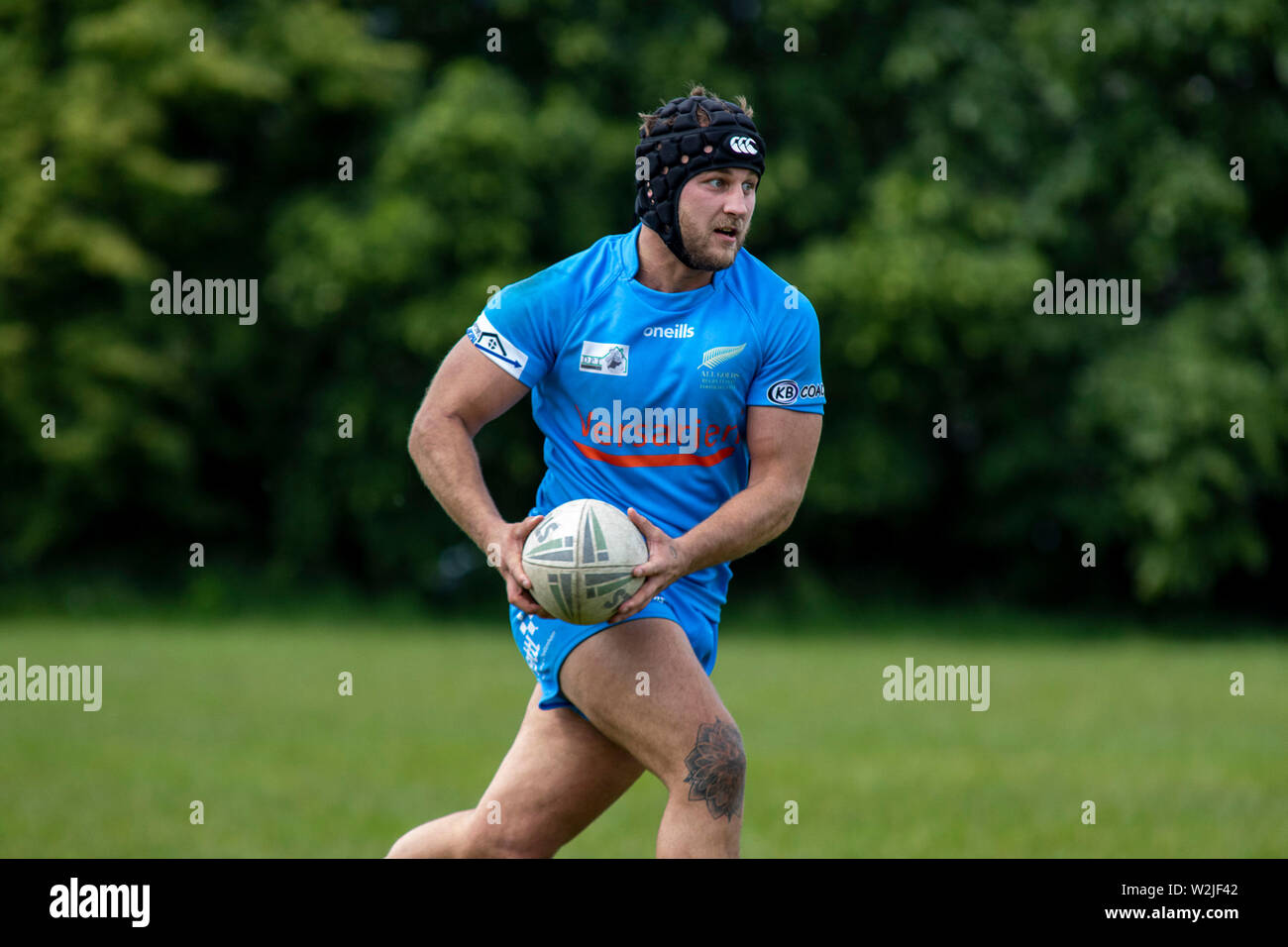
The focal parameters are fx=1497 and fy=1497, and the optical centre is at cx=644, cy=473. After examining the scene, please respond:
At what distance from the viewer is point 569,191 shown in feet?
87.9

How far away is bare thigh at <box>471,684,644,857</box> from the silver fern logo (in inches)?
49.7

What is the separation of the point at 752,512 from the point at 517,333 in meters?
0.97

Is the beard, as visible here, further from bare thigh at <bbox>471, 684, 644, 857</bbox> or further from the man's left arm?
bare thigh at <bbox>471, 684, 644, 857</bbox>

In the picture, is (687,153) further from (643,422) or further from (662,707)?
(662,707)

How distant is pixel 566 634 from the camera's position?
4957 millimetres

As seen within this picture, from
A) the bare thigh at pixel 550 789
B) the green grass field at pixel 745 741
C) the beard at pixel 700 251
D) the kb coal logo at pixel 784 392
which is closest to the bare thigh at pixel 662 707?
the bare thigh at pixel 550 789

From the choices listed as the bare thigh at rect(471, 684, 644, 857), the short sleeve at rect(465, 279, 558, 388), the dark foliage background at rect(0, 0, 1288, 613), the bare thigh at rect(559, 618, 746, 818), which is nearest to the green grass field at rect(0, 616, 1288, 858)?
the bare thigh at rect(471, 684, 644, 857)

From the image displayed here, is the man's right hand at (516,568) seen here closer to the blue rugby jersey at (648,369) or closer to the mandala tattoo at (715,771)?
the blue rugby jersey at (648,369)

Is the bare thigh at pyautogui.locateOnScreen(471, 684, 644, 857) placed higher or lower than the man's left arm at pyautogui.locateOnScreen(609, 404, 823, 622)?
lower

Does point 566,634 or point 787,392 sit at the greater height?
point 787,392

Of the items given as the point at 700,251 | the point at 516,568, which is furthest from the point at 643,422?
the point at 516,568

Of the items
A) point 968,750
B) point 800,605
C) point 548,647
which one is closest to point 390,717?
point 968,750

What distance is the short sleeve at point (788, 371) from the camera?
199 inches

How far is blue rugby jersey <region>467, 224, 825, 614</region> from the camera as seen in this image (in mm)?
4965
